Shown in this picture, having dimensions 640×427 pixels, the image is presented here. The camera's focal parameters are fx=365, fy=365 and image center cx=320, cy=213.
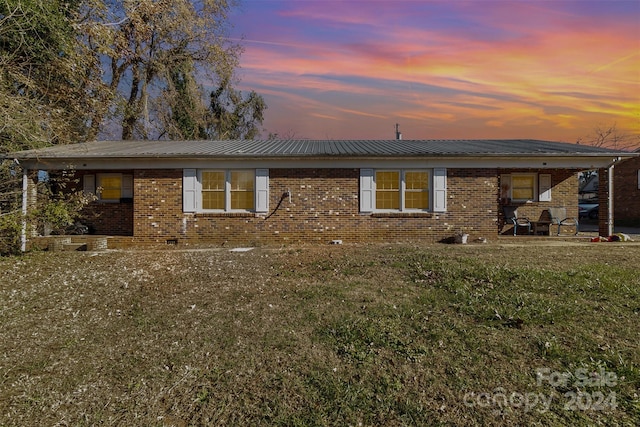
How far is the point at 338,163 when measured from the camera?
11359 mm

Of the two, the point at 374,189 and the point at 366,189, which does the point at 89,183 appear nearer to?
the point at 366,189

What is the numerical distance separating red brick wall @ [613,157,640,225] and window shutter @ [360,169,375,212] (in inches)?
728

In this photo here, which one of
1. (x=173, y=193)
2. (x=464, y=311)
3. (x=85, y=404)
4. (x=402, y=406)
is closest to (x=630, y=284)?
(x=464, y=311)

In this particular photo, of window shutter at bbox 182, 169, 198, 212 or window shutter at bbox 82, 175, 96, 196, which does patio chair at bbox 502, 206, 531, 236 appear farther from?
window shutter at bbox 82, 175, 96, 196

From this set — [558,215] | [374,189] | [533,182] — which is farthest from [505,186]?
[374,189]

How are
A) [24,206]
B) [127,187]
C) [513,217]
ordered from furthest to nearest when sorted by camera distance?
[513,217] < [127,187] < [24,206]

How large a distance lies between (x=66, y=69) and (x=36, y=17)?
1.71m

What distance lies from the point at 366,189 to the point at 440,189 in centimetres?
231

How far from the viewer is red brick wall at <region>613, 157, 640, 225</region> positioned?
2086 centimetres

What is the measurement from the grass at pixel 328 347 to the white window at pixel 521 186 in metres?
6.78

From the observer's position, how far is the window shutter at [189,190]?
11.5m

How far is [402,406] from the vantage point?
3090 millimetres

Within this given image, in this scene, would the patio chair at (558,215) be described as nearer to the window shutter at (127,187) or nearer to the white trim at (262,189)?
the white trim at (262,189)

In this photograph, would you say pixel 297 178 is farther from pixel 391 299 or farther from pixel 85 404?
pixel 85 404
